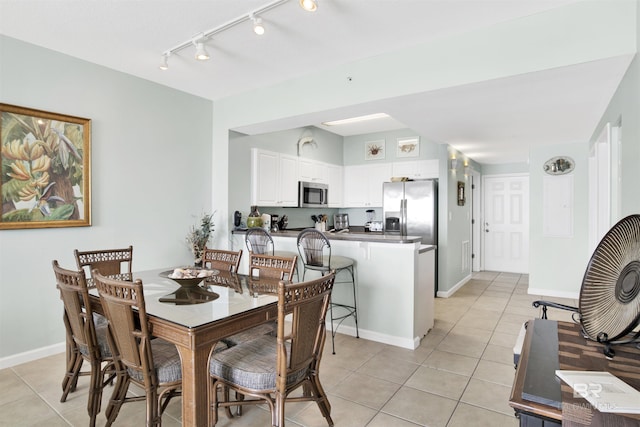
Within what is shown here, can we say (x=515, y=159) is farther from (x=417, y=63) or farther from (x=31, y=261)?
(x=31, y=261)

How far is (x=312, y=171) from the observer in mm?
5832

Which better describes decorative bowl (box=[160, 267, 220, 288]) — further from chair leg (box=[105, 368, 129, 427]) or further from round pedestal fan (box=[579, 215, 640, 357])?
round pedestal fan (box=[579, 215, 640, 357])

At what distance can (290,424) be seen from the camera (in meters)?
2.13

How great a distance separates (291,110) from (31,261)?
2689mm

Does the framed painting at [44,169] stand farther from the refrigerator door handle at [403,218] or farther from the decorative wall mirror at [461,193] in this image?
the decorative wall mirror at [461,193]

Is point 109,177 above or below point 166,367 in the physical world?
above

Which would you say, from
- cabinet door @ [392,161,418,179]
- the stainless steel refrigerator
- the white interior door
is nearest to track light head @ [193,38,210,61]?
the stainless steel refrigerator

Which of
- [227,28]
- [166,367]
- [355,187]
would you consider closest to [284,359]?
[166,367]

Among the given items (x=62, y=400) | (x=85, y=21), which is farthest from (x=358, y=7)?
(x=62, y=400)

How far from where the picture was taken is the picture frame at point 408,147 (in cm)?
584

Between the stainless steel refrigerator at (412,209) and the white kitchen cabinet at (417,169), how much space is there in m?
0.26

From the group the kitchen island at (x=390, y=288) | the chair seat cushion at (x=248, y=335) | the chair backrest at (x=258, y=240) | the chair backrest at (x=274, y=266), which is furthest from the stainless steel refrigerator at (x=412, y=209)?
the chair seat cushion at (x=248, y=335)

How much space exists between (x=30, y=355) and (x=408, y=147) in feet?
17.9

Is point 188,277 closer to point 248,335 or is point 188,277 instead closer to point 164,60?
point 248,335
